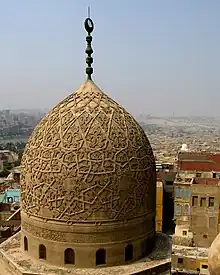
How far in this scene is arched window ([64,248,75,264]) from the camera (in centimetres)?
952

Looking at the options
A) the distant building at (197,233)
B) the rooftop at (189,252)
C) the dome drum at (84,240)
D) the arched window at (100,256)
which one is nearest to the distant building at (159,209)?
the distant building at (197,233)

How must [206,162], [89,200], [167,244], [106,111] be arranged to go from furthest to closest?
1. [206,162]
2. [167,244]
3. [106,111]
4. [89,200]

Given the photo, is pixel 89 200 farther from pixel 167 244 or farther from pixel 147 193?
pixel 167 244

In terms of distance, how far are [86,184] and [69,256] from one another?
61.7 inches

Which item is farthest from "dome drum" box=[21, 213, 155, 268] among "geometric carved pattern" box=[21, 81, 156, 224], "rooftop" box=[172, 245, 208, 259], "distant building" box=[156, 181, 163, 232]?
"distant building" box=[156, 181, 163, 232]

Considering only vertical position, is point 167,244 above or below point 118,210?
below

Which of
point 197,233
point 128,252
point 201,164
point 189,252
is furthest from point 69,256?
point 201,164

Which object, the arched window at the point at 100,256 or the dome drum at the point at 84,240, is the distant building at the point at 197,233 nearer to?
the dome drum at the point at 84,240

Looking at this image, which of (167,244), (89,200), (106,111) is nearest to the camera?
(89,200)

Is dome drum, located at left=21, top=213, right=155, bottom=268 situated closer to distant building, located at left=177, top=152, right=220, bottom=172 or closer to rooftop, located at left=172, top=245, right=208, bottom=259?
rooftop, located at left=172, top=245, right=208, bottom=259

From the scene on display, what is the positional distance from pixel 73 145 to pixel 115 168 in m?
1.00

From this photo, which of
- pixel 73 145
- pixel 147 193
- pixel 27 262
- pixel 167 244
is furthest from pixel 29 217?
pixel 167 244

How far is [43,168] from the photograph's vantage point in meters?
9.71

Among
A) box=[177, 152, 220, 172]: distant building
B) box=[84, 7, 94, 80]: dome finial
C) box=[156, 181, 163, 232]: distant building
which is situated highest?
box=[84, 7, 94, 80]: dome finial
